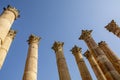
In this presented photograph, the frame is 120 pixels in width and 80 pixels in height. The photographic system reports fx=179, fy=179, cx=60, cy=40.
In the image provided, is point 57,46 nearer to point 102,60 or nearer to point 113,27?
point 102,60

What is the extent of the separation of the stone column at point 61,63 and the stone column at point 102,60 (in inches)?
193

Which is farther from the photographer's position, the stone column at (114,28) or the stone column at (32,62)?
the stone column at (114,28)

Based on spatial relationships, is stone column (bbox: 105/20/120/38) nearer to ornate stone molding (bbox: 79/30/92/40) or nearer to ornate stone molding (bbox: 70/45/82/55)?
ornate stone molding (bbox: 79/30/92/40)

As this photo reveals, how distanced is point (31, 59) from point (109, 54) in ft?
52.1

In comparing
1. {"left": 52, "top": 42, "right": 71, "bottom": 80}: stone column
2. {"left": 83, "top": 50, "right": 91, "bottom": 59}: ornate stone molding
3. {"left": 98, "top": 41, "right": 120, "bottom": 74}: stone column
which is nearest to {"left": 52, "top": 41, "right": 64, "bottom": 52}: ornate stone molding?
{"left": 52, "top": 42, "right": 71, "bottom": 80}: stone column

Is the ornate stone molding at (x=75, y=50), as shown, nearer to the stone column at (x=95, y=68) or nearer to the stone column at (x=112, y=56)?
the stone column at (x=95, y=68)

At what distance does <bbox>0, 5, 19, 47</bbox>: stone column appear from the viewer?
1497 centimetres

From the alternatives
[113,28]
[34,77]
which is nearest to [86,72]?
[113,28]

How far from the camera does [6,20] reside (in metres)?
16.6

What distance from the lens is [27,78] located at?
2145cm

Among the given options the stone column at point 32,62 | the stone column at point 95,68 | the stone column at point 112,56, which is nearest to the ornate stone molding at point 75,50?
the stone column at point 95,68

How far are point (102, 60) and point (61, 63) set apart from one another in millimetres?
6583

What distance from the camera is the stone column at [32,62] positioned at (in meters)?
22.3

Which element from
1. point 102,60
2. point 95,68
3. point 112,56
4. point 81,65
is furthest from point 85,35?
point 102,60
